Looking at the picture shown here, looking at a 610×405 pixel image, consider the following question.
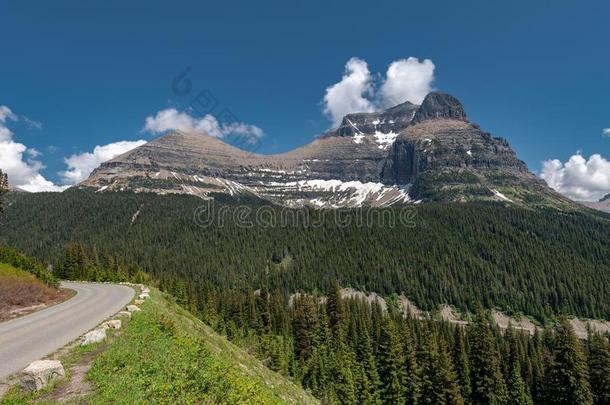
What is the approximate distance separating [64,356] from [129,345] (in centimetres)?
288

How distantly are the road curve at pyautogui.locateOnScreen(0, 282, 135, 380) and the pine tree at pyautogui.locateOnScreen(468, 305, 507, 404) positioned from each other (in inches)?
2634

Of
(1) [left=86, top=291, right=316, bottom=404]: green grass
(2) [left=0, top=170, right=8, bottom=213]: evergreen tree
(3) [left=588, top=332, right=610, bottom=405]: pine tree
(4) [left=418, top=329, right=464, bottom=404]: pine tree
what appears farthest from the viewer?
(4) [left=418, top=329, right=464, bottom=404]: pine tree

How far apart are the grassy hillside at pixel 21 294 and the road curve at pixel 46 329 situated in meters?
3.16

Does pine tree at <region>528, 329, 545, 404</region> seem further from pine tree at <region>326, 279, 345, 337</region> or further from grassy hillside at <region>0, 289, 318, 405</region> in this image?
grassy hillside at <region>0, 289, 318, 405</region>

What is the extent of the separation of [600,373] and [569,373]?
355 inches

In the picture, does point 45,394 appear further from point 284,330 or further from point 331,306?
point 284,330

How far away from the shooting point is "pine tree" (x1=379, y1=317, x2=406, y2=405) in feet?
236

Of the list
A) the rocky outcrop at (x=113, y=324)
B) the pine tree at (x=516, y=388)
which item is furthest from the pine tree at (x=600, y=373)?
the rocky outcrop at (x=113, y=324)

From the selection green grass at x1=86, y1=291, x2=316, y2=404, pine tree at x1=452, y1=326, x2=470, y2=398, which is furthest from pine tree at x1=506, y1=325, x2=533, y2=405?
green grass at x1=86, y1=291, x2=316, y2=404

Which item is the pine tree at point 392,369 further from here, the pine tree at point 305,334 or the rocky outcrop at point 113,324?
the rocky outcrop at point 113,324

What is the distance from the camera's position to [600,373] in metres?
64.2

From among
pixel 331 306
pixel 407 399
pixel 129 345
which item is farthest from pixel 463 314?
pixel 129 345

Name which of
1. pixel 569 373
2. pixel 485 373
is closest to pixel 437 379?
pixel 485 373

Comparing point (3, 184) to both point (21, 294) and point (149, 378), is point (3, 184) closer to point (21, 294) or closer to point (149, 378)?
point (21, 294)
